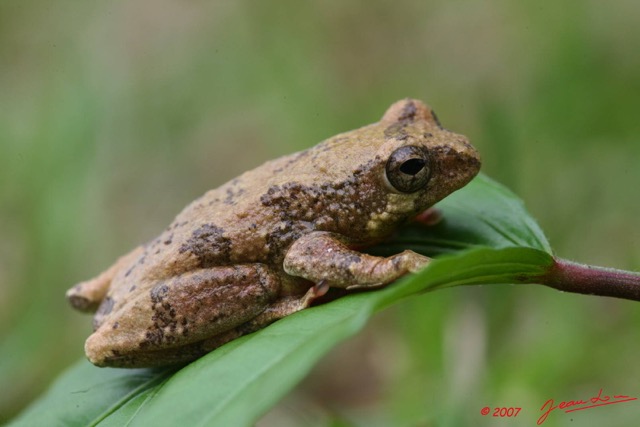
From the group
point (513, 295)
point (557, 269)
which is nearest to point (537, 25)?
point (513, 295)

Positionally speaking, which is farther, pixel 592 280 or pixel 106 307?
pixel 106 307

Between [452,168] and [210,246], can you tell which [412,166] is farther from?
[210,246]

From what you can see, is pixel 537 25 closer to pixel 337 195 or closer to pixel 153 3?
pixel 337 195

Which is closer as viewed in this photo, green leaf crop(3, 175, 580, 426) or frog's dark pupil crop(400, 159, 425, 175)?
green leaf crop(3, 175, 580, 426)

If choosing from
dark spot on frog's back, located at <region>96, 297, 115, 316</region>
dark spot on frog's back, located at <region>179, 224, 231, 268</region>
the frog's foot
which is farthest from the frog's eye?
dark spot on frog's back, located at <region>96, 297, 115, 316</region>

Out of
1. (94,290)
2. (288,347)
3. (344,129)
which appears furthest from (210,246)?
(344,129)

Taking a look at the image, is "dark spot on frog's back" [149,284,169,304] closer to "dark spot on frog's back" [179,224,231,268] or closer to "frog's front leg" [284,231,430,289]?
"dark spot on frog's back" [179,224,231,268]

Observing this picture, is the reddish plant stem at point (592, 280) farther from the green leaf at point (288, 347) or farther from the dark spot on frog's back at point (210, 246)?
the dark spot on frog's back at point (210, 246)
